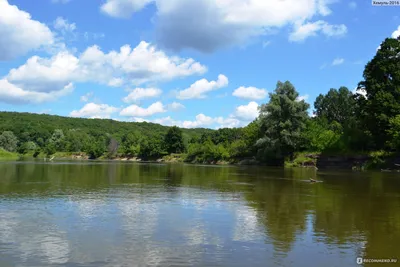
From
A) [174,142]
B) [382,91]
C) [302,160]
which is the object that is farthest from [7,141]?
[382,91]

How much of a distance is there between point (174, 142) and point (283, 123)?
77.0 meters

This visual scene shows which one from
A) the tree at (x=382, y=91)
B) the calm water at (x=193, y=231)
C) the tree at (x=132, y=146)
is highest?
the tree at (x=382, y=91)

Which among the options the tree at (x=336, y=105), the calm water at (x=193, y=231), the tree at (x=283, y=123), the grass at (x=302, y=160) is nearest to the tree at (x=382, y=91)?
the grass at (x=302, y=160)

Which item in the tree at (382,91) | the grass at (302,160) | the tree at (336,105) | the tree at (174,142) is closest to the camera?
the tree at (382,91)

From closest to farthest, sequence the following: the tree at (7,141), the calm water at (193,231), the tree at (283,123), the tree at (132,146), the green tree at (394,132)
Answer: the calm water at (193,231) → the green tree at (394,132) → the tree at (283,123) → the tree at (132,146) → the tree at (7,141)

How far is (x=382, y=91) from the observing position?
7156cm

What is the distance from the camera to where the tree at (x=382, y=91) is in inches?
2785

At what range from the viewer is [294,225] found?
1733 cm

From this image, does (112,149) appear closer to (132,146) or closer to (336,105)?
(132,146)

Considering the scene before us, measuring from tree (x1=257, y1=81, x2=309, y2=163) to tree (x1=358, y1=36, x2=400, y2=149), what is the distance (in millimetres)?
16931

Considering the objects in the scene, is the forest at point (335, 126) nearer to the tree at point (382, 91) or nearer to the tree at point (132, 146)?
the tree at point (382, 91)

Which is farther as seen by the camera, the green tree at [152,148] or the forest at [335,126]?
the green tree at [152,148]

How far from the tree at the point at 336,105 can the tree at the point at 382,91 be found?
64065mm

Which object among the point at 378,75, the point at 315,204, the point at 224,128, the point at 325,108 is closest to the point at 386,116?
the point at 378,75
